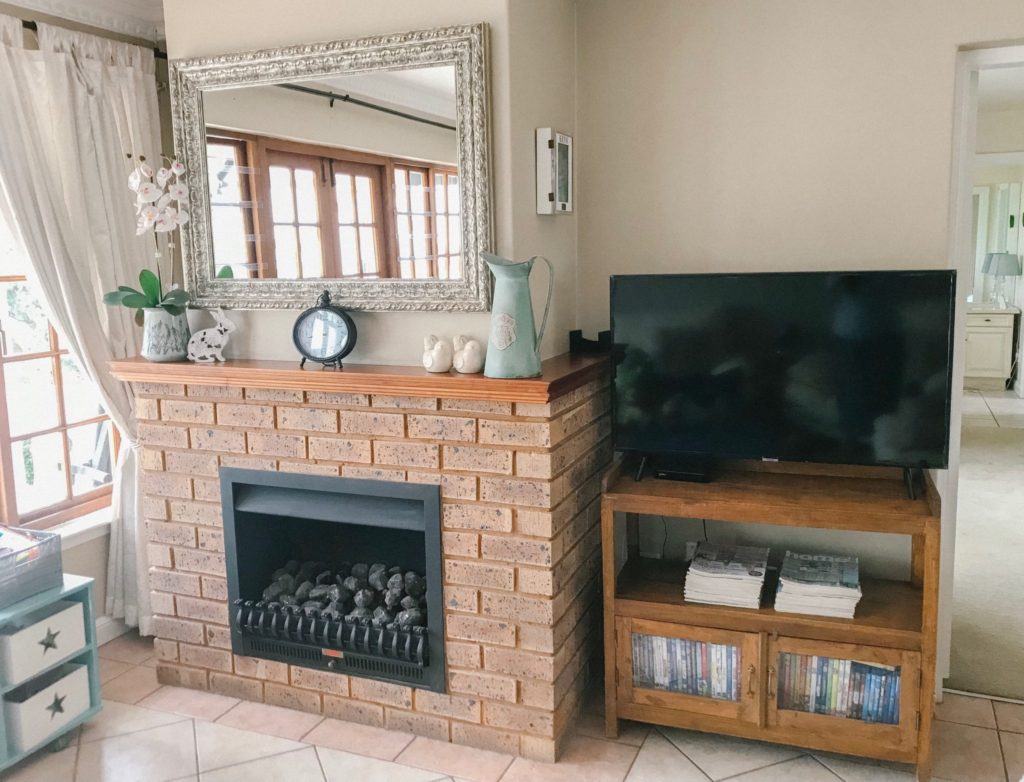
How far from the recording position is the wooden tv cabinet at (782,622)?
2387 millimetres

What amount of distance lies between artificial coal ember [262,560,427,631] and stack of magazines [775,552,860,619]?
1098mm

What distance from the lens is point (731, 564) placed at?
2.67 meters

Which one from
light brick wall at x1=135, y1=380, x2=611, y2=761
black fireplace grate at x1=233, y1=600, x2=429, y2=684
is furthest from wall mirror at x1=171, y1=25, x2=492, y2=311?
black fireplace grate at x1=233, y1=600, x2=429, y2=684

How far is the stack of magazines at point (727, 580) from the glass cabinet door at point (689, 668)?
9 centimetres

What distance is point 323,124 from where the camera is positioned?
8.92 ft

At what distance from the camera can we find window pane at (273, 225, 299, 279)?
112 inches

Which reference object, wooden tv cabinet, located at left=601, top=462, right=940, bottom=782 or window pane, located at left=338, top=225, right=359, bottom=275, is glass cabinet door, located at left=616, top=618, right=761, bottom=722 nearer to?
wooden tv cabinet, located at left=601, top=462, right=940, bottom=782

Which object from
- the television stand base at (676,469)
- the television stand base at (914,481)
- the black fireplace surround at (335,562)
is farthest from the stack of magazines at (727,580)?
the black fireplace surround at (335,562)

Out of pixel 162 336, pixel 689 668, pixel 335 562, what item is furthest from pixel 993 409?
pixel 162 336

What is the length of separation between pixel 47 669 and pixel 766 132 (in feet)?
9.11

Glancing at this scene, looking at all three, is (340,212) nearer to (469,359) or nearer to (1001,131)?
(469,359)

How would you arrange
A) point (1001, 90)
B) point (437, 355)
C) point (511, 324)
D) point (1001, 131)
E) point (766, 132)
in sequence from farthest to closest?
point (1001, 131) < point (1001, 90) < point (766, 132) < point (437, 355) < point (511, 324)

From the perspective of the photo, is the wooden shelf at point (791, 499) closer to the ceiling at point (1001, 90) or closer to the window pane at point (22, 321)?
the window pane at point (22, 321)

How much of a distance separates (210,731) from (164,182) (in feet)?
5.83
